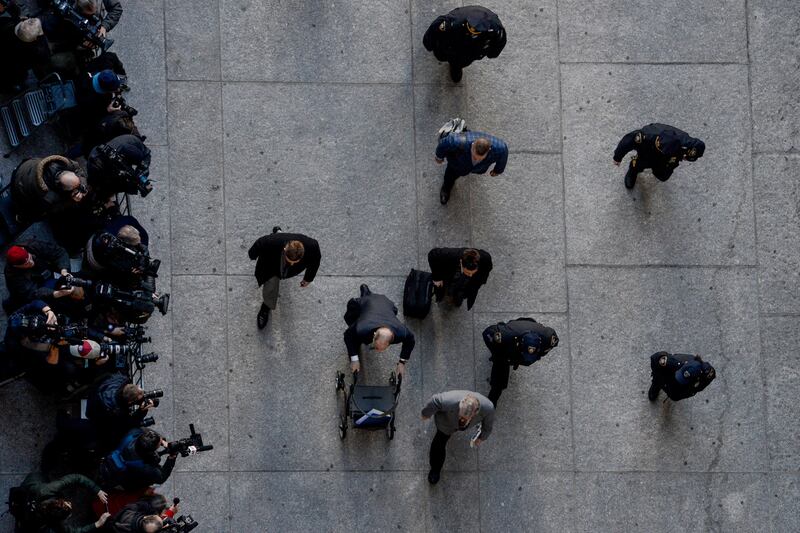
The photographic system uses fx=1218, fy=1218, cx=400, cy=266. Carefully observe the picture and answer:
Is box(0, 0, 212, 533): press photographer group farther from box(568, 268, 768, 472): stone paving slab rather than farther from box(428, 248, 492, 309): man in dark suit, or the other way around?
box(568, 268, 768, 472): stone paving slab

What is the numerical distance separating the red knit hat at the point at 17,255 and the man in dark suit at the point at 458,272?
453 cm

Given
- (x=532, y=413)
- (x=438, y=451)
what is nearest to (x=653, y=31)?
(x=532, y=413)

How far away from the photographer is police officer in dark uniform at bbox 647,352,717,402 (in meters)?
13.9

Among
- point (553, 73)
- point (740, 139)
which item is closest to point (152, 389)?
point (553, 73)

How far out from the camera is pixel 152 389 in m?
14.2

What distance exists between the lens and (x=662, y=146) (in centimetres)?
1420

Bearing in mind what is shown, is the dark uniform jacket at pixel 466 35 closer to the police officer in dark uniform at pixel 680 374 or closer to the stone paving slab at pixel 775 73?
the stone paving slab at pixel 775 73

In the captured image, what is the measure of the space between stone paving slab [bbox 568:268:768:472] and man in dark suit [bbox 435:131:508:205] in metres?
1.86

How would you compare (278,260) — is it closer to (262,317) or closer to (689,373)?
(262,317)

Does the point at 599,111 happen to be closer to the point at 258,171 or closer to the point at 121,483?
the point at 258,171

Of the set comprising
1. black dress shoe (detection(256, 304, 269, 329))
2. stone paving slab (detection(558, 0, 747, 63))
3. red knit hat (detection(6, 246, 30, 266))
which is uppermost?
stone paving slab (detection(558, 0, 747, 63))

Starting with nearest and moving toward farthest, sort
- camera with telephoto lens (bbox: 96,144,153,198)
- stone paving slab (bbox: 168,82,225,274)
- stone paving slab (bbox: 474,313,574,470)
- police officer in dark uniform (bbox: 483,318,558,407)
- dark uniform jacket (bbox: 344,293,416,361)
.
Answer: camera with telephoto lens (bbox: 96,144,153,198), dark uniform jacket (bbox: 344,293,416,361), police officer in dark uniform (bbox: 483,318,558,407), stone paving slab (bbox: 168,82,225,274), stone paving slab (bbox: 474,313,574,470)

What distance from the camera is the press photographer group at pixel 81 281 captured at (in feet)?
40.4

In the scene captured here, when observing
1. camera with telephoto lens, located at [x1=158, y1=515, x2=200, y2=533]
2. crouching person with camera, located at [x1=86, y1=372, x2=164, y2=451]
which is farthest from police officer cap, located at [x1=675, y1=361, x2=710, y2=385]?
crouching person with camera, located at [x1=86, y1=372, x2=164, y2=451]
